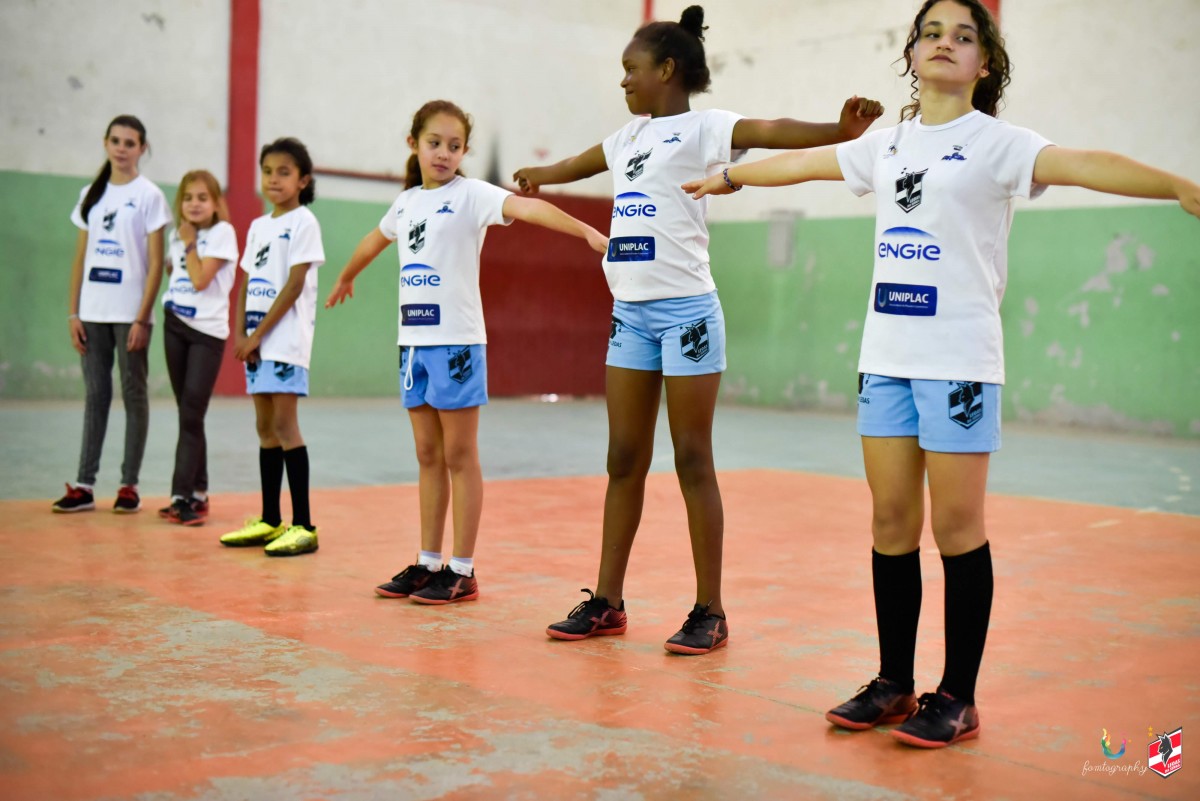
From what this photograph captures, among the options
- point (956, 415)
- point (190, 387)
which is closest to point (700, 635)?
point (956, 415)

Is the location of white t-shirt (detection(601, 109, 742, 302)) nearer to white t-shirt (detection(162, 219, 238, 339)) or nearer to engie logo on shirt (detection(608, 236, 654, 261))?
engie logo on shirt (detection(608, 236, 654, 261))

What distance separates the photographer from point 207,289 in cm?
509

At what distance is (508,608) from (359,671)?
0.83 metres

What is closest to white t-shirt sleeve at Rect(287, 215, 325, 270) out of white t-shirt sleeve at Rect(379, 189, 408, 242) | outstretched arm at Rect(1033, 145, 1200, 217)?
white t-shirt sleeve at Rect(379, 189, 408, 242)

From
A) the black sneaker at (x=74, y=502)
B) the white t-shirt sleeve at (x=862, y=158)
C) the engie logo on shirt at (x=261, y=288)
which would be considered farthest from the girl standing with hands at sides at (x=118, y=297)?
the white t-shirt sleeve at (x=862, y=158)

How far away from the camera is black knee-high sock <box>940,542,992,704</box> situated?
2.54 metres

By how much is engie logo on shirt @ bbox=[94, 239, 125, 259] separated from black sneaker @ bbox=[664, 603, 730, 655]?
3.32 meters

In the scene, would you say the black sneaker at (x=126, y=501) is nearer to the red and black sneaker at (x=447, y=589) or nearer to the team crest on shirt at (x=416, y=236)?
the red and black sneaker at (x=447, y=589)

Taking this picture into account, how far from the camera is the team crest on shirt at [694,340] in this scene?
10.5 feet

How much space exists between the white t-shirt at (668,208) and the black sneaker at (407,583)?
1194 millimetres

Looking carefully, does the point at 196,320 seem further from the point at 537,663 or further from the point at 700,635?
the point at 700,635

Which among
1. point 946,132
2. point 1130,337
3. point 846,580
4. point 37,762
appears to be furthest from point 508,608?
point 1130,337

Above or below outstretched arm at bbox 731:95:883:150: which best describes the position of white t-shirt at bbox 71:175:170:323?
below

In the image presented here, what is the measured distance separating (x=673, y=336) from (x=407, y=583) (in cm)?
128
